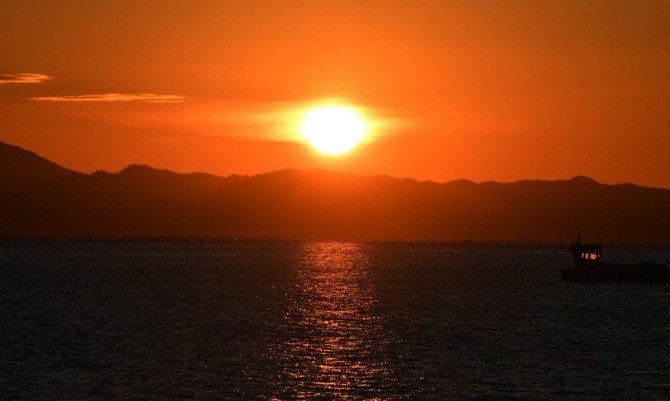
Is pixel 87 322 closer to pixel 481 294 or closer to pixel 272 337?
pixel 272 337

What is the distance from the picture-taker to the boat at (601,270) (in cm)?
14175

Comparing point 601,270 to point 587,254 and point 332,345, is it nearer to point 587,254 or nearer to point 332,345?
point 587,254

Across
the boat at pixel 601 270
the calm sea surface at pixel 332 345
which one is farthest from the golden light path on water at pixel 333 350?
the boat at pixel 601 270

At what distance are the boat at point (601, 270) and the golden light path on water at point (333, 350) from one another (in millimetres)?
41512

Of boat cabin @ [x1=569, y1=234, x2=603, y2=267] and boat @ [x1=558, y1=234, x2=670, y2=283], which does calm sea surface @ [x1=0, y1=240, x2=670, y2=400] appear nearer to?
boat @ [x1=558, y1=234, x2=670, y2=283]

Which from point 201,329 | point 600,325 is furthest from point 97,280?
point 600,325

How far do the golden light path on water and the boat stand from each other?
41.5 metres

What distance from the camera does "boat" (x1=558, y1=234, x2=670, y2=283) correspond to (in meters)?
142

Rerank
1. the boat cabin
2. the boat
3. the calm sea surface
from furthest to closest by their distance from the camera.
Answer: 1. the boat cabin
2. the boat
3. the calm sea surface

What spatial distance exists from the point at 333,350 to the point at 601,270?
284ft

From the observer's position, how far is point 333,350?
6681 cm

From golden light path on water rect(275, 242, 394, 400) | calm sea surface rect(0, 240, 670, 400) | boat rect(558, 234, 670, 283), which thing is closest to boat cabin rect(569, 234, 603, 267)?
boat rect(558, 234, 670, 283)

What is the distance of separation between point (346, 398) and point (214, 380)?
29.1ft

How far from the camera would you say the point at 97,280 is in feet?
530
